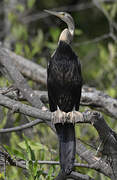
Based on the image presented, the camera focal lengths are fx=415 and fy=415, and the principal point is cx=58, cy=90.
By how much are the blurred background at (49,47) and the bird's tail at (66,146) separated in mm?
126

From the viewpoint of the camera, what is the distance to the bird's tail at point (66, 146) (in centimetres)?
298

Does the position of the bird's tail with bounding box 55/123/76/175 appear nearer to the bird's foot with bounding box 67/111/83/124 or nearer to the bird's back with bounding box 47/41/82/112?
the bird's foot with bounding box 67/111/83/124

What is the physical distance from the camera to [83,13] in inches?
352

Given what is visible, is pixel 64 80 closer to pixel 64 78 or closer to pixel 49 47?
pixel 64 78

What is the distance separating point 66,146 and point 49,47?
10.0 ft

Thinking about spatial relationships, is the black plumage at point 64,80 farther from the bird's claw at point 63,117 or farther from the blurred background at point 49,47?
the blurred background at point 49,47

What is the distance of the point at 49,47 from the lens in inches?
239

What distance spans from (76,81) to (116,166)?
34.3 inches

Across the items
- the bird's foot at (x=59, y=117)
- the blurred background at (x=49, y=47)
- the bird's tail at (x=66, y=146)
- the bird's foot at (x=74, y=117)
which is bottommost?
the blurred background at (x=49, y=47)

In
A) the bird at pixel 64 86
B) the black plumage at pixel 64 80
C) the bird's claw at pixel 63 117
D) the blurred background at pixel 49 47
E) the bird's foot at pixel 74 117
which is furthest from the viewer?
the blurred background at pixel 49 47

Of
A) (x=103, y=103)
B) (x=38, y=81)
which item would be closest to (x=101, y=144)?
(x=103, y=103)

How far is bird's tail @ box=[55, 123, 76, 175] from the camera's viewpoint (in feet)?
9.77

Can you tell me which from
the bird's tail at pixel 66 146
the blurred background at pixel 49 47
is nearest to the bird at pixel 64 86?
the bird's tail at pixel 66 146

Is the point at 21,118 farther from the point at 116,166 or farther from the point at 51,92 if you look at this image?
the point at 116,166
